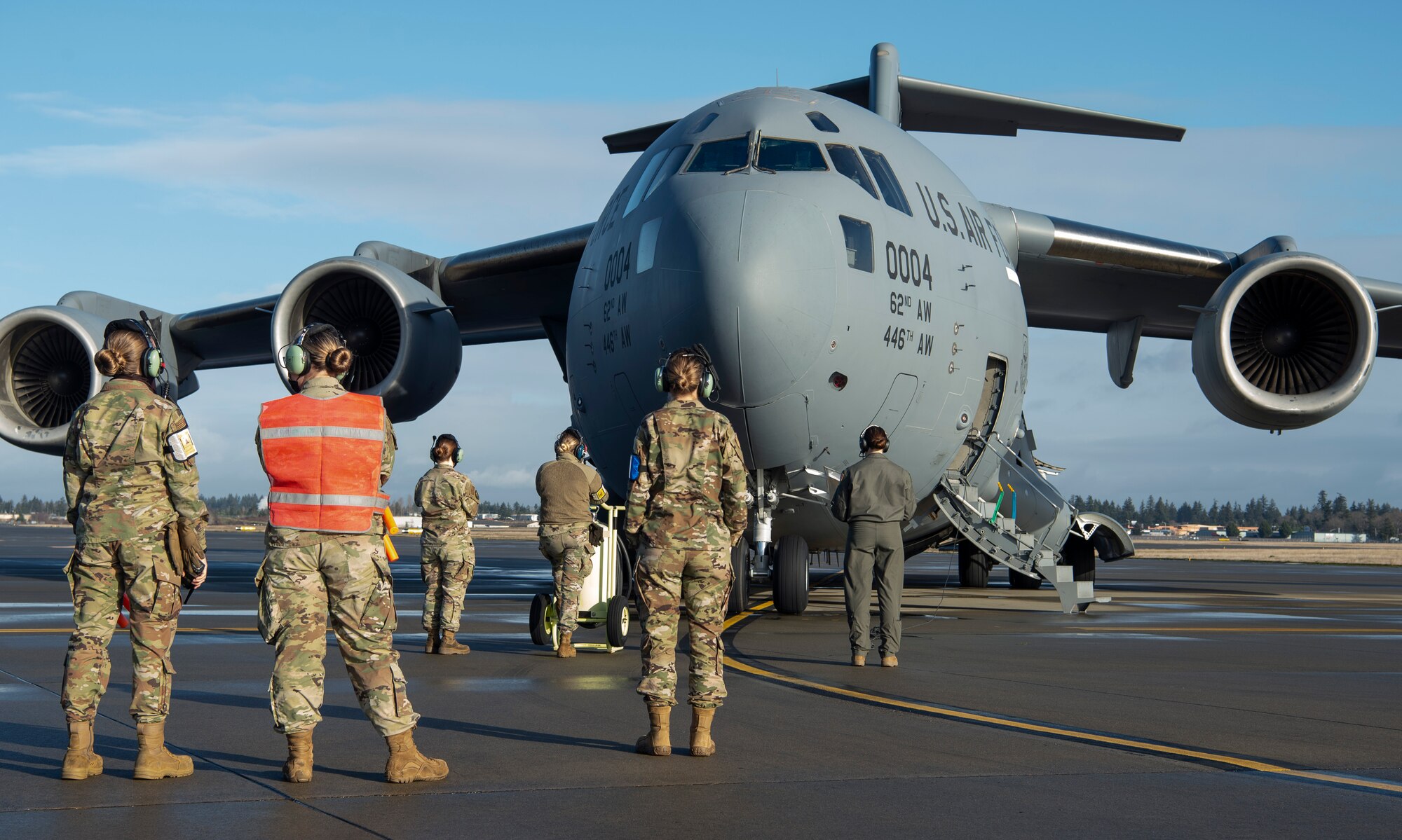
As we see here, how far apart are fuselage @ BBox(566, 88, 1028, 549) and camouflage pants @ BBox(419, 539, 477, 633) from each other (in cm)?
193

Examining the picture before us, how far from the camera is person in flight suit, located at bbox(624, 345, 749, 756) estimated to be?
5848mm

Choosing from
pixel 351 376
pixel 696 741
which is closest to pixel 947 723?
pixel 696 741

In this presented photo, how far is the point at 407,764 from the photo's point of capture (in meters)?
4.96

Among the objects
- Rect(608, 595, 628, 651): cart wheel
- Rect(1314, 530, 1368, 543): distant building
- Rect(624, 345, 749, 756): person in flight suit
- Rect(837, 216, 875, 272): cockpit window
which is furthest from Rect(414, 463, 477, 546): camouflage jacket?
Rect(1314, 530, 1368, 543): distant building

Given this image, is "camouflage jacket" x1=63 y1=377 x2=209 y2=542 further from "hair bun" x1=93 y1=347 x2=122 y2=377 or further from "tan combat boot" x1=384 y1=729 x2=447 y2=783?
"tan combat boot" x1=384 y1=729 x2=447 y2=783

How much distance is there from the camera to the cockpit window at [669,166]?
11242mm

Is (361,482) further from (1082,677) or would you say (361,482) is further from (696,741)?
(1082,677)

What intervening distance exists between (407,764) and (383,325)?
11.2 metres

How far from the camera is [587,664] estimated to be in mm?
9258

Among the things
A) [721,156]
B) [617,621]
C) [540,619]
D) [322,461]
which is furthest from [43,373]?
[322,461]

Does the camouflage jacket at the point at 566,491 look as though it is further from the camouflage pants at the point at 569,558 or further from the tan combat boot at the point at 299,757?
the tan combat boot at the point at 299,757

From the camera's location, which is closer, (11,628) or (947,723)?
(947,723)

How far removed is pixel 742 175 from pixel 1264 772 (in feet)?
22.2

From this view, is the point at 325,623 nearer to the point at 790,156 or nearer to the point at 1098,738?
the point at 1098,738
